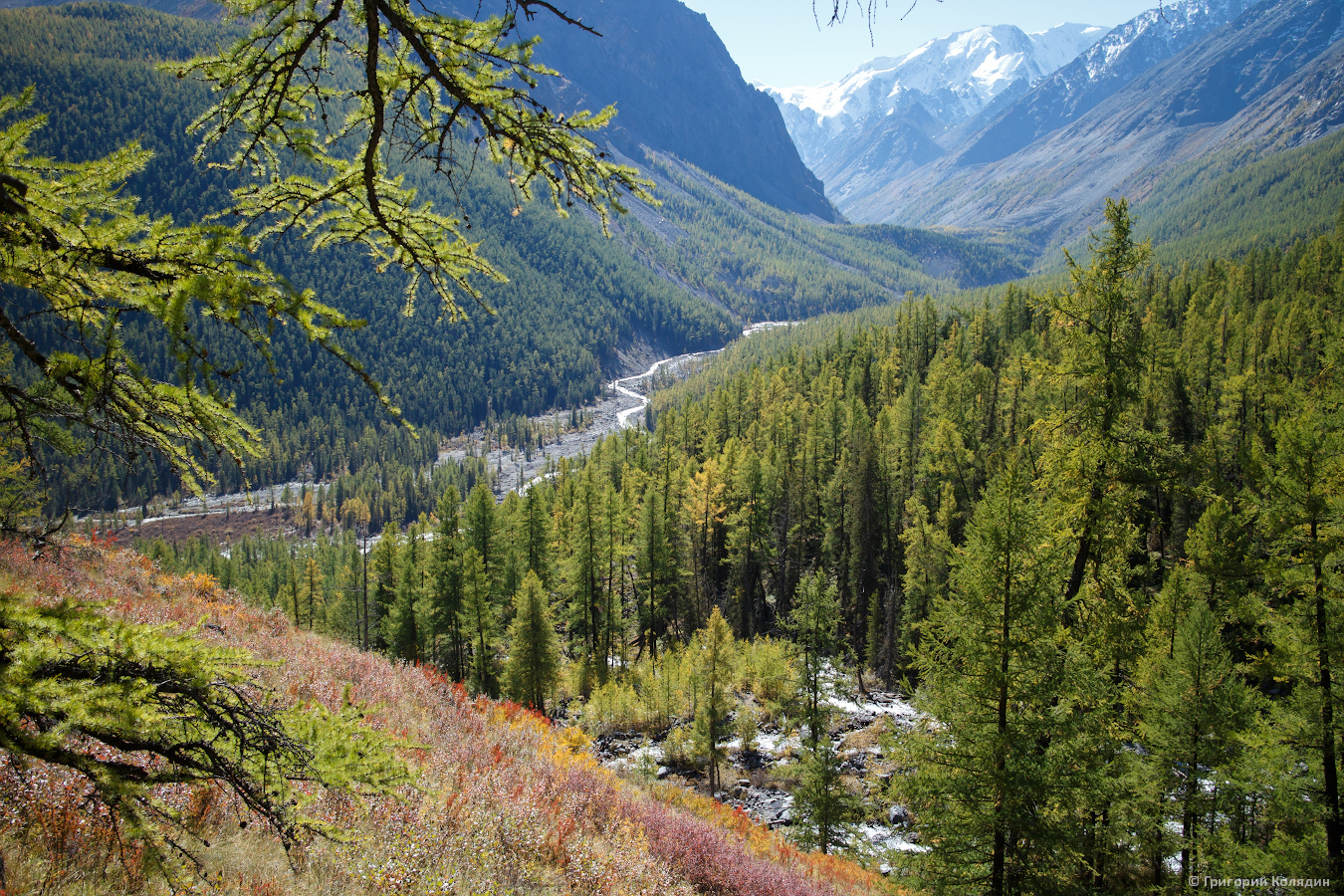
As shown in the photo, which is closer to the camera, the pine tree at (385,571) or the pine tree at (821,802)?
the pine tree at (821,802)

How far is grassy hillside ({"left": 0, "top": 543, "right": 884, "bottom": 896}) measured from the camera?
Result: 425 centimetres

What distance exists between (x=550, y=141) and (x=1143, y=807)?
65.0 feet

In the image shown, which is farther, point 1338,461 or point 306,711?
point 1338,461

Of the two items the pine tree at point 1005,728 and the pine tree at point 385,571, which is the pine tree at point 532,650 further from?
the pine tree at point 1005,728

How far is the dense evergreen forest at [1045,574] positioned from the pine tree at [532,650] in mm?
3421

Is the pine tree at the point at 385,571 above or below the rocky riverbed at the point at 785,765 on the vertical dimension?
above

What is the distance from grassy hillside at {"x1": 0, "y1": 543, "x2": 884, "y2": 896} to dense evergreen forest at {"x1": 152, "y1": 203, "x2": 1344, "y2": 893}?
14.0 feet

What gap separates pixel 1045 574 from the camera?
10492 mm

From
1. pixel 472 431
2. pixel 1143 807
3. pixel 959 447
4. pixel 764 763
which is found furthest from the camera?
pixel 472 431

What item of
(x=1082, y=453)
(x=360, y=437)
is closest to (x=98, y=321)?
(x=1082, y=453)

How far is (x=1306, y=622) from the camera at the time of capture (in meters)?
12.6

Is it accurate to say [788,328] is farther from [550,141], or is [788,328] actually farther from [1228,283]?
[550,141]

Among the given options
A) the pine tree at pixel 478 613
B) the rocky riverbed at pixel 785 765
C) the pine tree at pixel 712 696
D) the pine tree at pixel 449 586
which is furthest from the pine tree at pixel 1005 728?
the pine tree at pixel 449 586

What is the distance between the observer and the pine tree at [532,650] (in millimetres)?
25859
